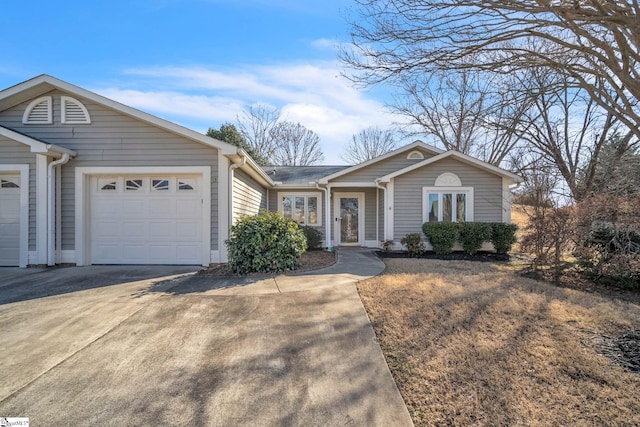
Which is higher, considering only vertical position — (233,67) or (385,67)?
(233,67)

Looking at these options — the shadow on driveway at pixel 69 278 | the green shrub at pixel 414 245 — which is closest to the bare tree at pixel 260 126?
the green shrub at pixel 414 245

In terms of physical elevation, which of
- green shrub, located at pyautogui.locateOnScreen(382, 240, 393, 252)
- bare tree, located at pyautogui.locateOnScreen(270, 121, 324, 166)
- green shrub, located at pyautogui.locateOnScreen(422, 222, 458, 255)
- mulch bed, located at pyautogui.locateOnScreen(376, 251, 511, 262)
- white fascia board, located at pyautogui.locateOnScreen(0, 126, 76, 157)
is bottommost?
mulch bed, located at pyautogui.locateOnScreen(376, 251, 511, 262)

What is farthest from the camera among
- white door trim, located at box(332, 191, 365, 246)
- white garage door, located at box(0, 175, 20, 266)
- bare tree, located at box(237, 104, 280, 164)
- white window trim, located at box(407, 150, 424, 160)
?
bare tree, located at box(237, 104, 280, 164)

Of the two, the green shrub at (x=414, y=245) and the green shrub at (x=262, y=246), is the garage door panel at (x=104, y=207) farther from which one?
the green shrub at (x=414, y=245)

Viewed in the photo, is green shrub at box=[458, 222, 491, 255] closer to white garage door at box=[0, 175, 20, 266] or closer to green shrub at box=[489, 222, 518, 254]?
green shrub at box=[489, 222, 518, 254]

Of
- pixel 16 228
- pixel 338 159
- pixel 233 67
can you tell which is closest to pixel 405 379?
pixel 16 228

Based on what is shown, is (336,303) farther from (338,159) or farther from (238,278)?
(338,159)

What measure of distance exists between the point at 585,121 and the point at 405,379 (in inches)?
666

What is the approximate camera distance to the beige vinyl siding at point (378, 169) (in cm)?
1238

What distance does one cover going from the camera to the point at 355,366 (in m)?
3.00

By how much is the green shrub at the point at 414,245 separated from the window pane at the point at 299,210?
4761mm

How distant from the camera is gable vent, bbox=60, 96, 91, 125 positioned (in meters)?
7.88

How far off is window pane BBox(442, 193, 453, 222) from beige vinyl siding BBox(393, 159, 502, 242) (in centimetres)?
67

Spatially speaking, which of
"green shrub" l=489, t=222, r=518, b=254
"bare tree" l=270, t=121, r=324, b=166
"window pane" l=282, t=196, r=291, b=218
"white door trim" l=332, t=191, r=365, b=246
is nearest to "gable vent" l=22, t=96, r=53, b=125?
"window pane" l=282, t=196, r=291, b=218
